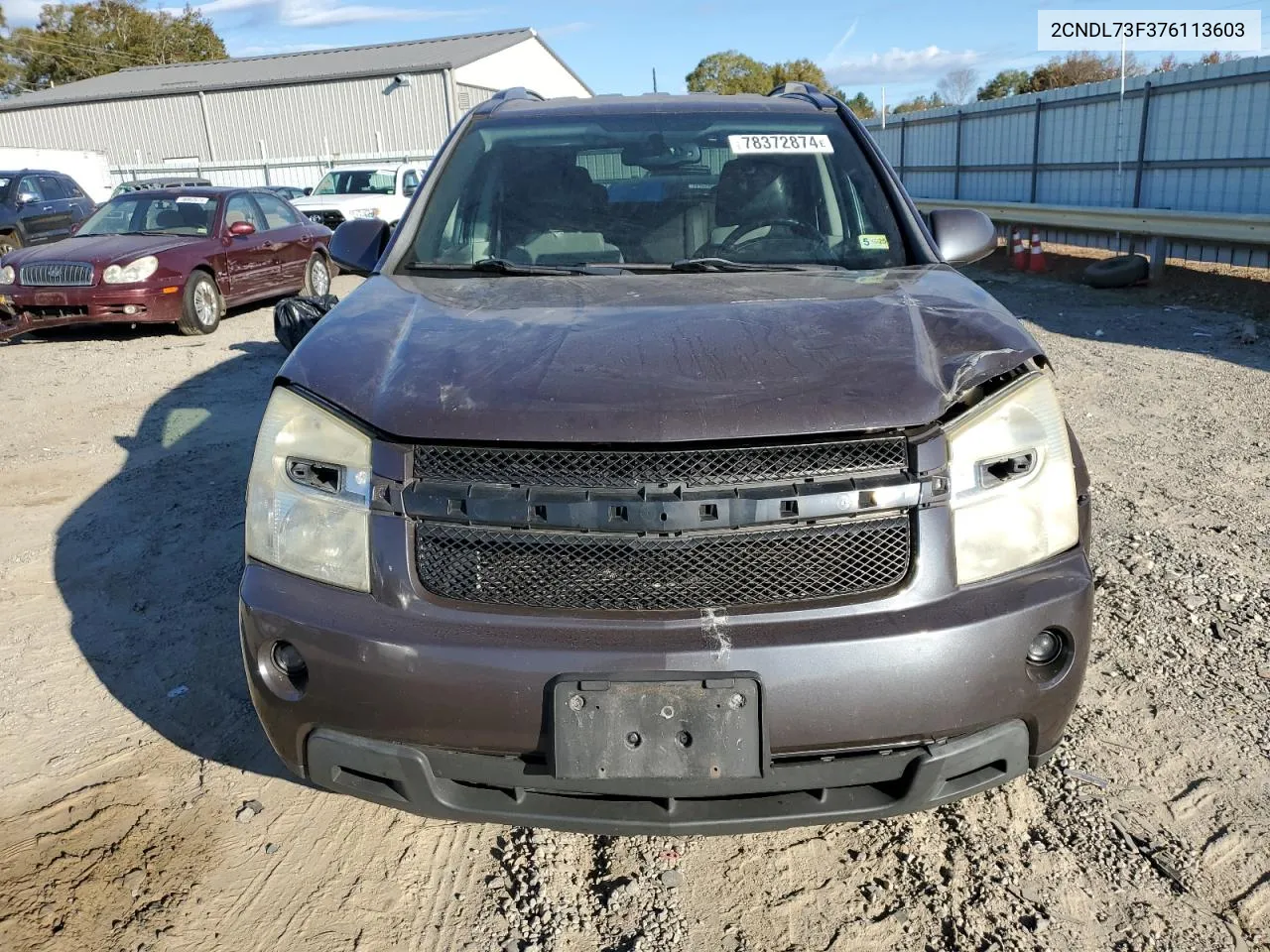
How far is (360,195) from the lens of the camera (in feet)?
60.0

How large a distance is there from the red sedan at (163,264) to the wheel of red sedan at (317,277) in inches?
4.7

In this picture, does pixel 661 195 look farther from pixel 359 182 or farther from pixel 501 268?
pixel 359 182

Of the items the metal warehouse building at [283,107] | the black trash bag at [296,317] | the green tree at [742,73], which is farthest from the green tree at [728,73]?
the black trash bag at [296,317]

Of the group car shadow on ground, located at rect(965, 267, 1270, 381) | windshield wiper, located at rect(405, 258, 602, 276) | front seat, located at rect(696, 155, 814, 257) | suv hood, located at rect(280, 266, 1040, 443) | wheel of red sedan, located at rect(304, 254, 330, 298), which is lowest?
car shadow on ground, located at rect(965, 267, 1270, 381)

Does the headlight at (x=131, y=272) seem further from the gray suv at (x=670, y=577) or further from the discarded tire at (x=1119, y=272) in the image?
the discarded tire at (x=1119, y=272)

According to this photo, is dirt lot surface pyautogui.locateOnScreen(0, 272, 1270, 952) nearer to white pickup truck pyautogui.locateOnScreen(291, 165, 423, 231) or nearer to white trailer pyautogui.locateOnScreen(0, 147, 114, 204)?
white pickup truck pyautogui.locateOnScreen(291, 165, 423, 231)

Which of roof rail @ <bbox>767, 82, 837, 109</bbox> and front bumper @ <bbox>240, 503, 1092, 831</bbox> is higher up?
roof rail @ <bbox>767, 82, 837, 109</bbox>

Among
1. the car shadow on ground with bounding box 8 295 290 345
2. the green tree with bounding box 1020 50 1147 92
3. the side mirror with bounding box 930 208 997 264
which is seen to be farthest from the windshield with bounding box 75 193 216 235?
the green tree with bounding box 1020 50 1147 92

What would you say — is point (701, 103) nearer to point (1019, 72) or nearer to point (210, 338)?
point (210, 338)

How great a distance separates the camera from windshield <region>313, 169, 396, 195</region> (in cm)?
1871

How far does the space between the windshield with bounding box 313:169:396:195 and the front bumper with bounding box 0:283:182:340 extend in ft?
31.2

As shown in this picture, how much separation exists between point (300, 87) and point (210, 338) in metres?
33.3

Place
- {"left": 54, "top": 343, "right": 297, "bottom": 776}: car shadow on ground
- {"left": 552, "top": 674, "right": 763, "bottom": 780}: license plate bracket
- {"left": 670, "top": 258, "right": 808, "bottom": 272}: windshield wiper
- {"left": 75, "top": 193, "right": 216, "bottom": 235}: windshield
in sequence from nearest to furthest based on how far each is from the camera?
{"left": 552, "top": 674, "right": 763, "bottom": 780}: license plate bracket
{"left": 670, "top": 258, "right": 808, "bottom": 272}: windshield wiper
{"left": 54, "top": 343, "right": 297, "bottom": 776}: car shadow on ground
{"left": 75, "top": 193, "right": 216, "bottom": 235}: windshield

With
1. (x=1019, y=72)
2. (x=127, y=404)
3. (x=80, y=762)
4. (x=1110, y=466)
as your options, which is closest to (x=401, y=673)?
(x=80, y=762)
